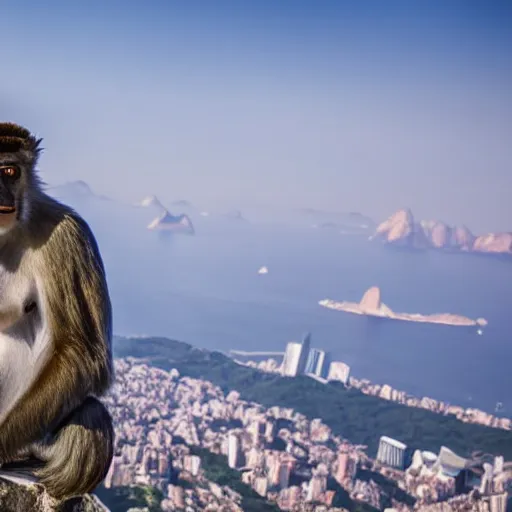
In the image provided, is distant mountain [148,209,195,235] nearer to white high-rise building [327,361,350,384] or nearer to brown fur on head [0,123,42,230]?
white high-rise building [327,361,350,384]

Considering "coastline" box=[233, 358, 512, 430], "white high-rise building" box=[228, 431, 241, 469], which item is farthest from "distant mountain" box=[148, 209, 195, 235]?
"white high-rise building" box=[228, 431, 241, 469]

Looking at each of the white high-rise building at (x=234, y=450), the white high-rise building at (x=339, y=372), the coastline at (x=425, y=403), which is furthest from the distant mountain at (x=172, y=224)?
the white high-rise building at (x=234, y=450)

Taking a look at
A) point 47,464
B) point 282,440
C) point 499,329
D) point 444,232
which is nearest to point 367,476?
point 282,440

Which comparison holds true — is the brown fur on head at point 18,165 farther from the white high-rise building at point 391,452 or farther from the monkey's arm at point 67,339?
the white high-rise building at point 391,452

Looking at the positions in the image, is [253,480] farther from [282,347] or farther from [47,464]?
[47,464]

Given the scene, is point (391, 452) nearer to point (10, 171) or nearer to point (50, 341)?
point (50, 341)

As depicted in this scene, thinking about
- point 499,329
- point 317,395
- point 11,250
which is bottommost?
point 317,395

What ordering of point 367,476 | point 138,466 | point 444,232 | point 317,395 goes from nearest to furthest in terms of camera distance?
point 138,466
point 367,476
point 317,395
point 444,232
